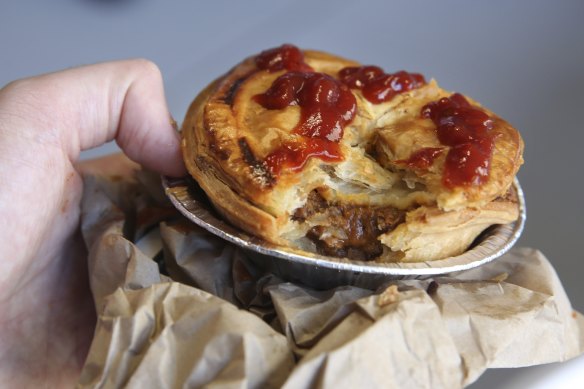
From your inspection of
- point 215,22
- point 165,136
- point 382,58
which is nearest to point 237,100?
point 165,136

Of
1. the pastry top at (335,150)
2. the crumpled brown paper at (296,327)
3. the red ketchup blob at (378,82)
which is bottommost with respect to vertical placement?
the crumpled brown paper at (296,327)

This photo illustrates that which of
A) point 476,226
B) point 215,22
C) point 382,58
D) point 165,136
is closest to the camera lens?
point 476,226

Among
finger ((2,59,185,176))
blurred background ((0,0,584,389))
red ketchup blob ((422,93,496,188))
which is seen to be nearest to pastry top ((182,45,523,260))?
red ketchup blob ((422,93,496,188))

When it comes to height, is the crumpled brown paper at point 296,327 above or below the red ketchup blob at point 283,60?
below

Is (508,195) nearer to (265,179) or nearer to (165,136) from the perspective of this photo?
(265,179)

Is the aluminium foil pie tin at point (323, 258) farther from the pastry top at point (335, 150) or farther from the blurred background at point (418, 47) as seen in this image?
the blurred background at point (418, 47)

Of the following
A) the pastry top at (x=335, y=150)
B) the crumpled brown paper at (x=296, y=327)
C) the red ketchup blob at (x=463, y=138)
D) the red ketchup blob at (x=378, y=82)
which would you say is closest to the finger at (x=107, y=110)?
the pastry top at (x=335, y=150)
